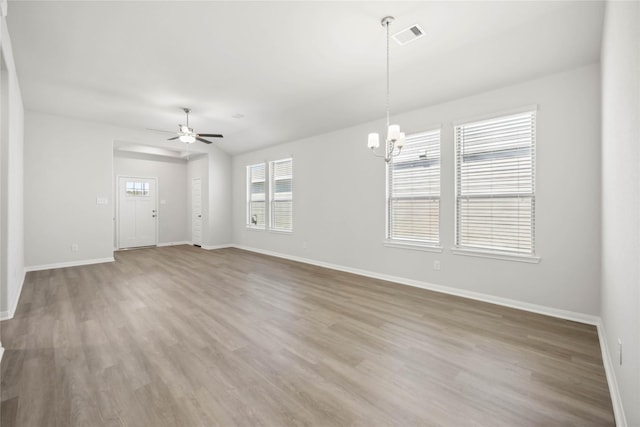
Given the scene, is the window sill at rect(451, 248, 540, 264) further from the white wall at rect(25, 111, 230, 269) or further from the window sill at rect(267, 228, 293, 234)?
the white wall at rect(25, 111, 230, 269)

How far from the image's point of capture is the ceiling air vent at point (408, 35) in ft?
9.43

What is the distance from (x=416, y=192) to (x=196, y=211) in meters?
7.16

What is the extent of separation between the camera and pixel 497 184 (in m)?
3.72

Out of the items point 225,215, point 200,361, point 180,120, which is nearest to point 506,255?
point 200,361

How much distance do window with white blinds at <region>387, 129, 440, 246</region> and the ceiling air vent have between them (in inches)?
64.0

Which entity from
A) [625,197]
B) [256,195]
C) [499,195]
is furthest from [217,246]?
[625,197]

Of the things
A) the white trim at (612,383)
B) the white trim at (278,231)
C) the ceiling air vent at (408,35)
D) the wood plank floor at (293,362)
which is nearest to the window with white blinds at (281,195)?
the white trim at (278,231)

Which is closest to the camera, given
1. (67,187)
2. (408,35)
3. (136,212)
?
(408,35)

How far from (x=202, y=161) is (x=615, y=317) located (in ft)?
29.9

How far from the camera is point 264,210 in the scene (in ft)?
25.1

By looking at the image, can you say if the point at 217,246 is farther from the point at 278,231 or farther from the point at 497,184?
the point at 497,184

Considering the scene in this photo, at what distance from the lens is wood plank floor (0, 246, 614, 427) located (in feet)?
5.75

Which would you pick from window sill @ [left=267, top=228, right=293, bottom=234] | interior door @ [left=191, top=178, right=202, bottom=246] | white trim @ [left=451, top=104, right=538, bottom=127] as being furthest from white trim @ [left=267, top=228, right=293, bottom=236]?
white trim @ [left=451, top=104, right=538, bottom=127]

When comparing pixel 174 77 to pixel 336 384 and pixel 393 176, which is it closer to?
pixel 393 176
